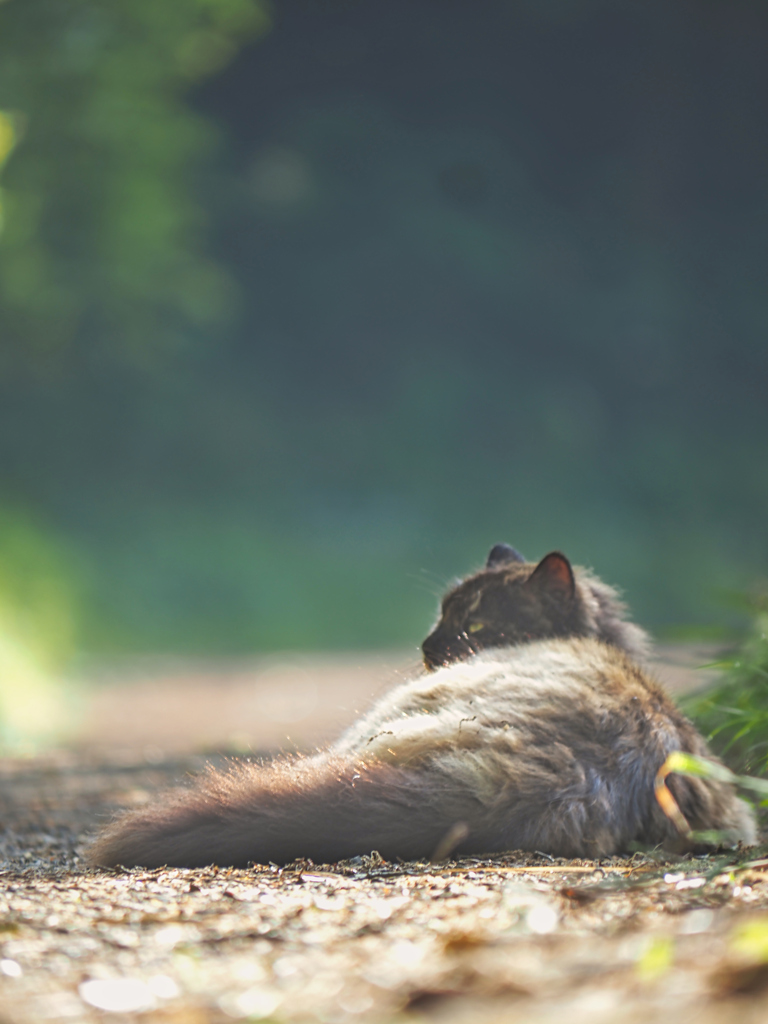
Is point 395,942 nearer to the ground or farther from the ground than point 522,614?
nearer to the ground

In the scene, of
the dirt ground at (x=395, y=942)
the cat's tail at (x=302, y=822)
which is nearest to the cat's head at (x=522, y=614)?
the cat's tail at (x=302, y=822)

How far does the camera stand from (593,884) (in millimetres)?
2062

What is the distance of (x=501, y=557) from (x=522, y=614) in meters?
0.66

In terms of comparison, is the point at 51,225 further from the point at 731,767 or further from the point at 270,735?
the point at 731,767

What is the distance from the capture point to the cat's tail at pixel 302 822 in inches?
95.5

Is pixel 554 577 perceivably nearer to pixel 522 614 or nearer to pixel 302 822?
pixel 522 614

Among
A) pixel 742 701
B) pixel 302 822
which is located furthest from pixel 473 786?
pixel 742 701

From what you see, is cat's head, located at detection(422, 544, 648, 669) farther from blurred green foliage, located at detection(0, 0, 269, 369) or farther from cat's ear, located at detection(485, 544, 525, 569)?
blurred green foliage, located at detection(0, 0, 269, 369)

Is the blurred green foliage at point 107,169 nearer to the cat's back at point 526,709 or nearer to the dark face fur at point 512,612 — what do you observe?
the dark face fur at point 512,612

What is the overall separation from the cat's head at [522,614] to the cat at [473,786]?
0.68m

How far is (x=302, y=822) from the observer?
2.43 m

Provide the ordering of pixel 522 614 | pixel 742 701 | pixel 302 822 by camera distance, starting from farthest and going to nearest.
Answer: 1. pixel 522 614
2. pixel 742 701
3. pixel 302 822

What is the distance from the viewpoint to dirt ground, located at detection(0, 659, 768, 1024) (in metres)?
1.33

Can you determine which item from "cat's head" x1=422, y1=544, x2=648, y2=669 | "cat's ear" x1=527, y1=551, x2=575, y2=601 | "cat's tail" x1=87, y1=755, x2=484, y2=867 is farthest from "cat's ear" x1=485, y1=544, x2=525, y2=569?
"cat's tail" x1=87, y1=755, x2=484, y2=867
